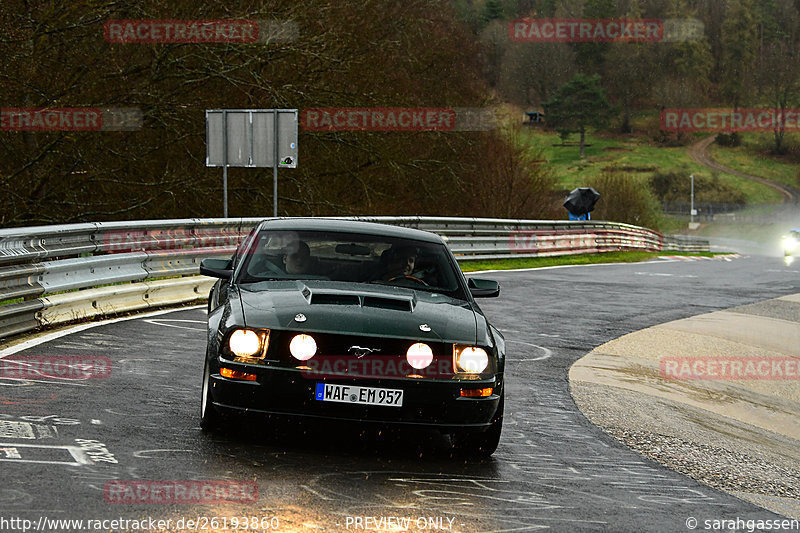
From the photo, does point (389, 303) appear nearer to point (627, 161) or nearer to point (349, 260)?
point (349, 260)

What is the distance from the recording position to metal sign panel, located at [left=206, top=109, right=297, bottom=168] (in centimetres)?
1994

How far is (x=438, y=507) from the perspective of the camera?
5102 mm

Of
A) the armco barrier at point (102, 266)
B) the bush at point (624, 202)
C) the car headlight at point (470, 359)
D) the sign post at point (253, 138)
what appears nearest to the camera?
the car headlight at point (470, 359)

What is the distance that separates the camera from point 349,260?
731 cm

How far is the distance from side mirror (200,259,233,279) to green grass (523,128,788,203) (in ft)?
437

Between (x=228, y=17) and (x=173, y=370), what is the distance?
45.7 ft

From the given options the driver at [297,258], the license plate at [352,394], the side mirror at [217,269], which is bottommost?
the license plate at [352,394]

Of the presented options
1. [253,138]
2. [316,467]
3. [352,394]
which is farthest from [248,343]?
[253,138]

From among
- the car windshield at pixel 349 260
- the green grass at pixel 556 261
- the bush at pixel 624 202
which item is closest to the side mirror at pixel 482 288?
the car windshield at pixel 349 260

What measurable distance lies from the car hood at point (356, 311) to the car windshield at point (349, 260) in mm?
270

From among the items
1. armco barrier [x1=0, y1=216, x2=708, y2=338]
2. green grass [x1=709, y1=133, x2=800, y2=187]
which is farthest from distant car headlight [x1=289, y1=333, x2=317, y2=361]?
green grass [x1=709, y1=133, x2=800, y2=187]

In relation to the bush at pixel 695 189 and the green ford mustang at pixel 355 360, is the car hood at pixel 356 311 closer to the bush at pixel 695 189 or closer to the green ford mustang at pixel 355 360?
the green ford mustang at pixel 355 360

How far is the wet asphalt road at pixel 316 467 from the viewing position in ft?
15.8

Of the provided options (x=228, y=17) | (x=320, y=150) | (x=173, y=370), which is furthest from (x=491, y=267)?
(x=173, y=370)
